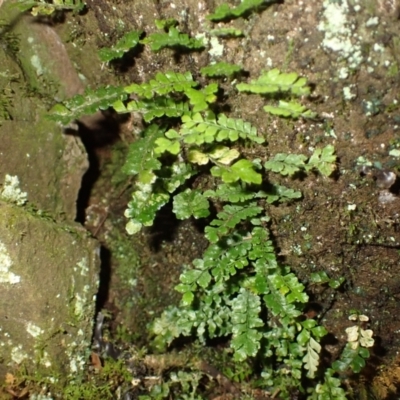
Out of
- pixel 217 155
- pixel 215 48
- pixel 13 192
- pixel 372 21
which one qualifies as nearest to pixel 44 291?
pixel 13 192

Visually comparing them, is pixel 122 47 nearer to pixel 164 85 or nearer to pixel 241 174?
pixel 164 85

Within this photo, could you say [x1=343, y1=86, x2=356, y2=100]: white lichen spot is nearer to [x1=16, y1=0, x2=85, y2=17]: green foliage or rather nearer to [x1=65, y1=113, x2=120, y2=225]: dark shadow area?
[x1=16, y1=0, x2=85, y2=17]: green foliage

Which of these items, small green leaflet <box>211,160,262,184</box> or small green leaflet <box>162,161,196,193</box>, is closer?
small green leaflet <box>211,160,262,184</box>

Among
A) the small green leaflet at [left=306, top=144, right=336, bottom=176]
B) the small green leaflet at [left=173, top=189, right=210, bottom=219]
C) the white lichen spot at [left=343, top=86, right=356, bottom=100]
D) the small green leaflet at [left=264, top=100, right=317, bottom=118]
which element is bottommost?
the small green leaflet at [left=173, top=189, right=210, bottom=219]

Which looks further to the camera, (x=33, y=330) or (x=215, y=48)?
(x=33, y=330)

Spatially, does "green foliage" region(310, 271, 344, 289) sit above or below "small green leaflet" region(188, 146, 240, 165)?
below

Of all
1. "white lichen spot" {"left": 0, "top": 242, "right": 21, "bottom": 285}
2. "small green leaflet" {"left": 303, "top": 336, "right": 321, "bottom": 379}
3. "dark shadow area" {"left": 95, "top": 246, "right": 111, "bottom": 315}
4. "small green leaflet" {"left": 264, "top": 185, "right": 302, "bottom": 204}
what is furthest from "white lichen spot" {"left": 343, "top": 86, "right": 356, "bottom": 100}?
"dark shadow area" {"left": 95, "top": 246, "right": 111, "bottom": 315}

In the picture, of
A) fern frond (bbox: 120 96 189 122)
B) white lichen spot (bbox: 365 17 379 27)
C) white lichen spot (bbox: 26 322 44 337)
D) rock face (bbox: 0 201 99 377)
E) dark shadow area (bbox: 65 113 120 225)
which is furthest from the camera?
dark shadow area (bbox: 65 113 120 225)

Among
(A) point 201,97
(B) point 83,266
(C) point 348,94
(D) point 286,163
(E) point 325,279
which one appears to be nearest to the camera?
(C) point 348,94
